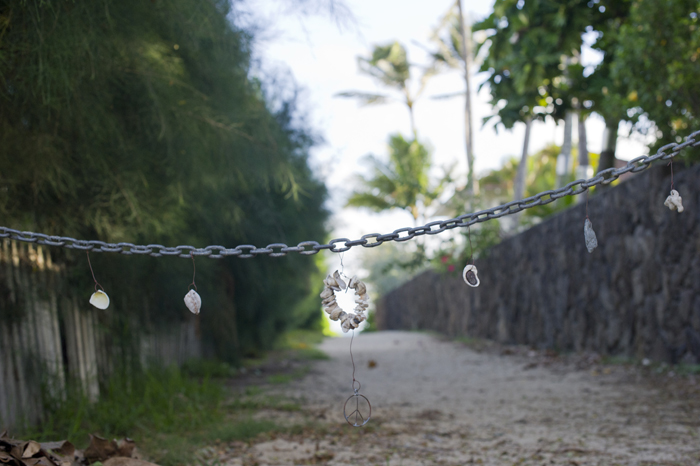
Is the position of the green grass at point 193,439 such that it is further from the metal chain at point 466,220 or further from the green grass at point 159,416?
the metal chain at point 466,220

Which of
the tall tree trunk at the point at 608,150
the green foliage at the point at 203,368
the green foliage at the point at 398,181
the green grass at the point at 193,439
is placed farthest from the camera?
the green foliage at the point at 398,181

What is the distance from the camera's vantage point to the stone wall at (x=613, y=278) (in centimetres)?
503

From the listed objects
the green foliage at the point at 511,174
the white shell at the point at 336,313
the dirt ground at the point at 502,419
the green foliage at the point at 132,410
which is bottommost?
the dirt ground at the point at 502,419

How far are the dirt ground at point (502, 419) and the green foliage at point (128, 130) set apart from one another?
5.23 ft


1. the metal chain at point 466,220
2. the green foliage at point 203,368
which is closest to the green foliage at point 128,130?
the metal chain at point 466,220

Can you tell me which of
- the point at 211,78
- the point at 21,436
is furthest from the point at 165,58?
the point at 21,436

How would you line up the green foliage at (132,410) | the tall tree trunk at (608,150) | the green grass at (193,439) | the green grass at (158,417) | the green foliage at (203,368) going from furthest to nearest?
the tall tree trunk at (608,150) → the green foliage at (203,368) → the green foliage at (132,410) → the green grass at (158,417) → the green grass at (193,439)

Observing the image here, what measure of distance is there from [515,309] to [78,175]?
7855mm

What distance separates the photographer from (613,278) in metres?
6.25

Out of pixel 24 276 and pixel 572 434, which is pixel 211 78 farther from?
pixel 572 434

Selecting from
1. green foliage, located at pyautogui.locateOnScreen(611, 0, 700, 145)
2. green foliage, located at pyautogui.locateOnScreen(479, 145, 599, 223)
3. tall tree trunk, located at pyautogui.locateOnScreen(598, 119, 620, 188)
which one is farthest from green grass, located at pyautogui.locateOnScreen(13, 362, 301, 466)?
green foliage, located at pyautogui.locateOnScreen(479, 145, 599, 223)

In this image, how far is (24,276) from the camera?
10.7 feet

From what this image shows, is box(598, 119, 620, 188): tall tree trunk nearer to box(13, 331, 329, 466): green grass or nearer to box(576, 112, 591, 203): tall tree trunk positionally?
box(576, 112, 591, 203): tall tree trunk

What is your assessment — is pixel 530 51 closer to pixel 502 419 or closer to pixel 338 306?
pixel 502 419
